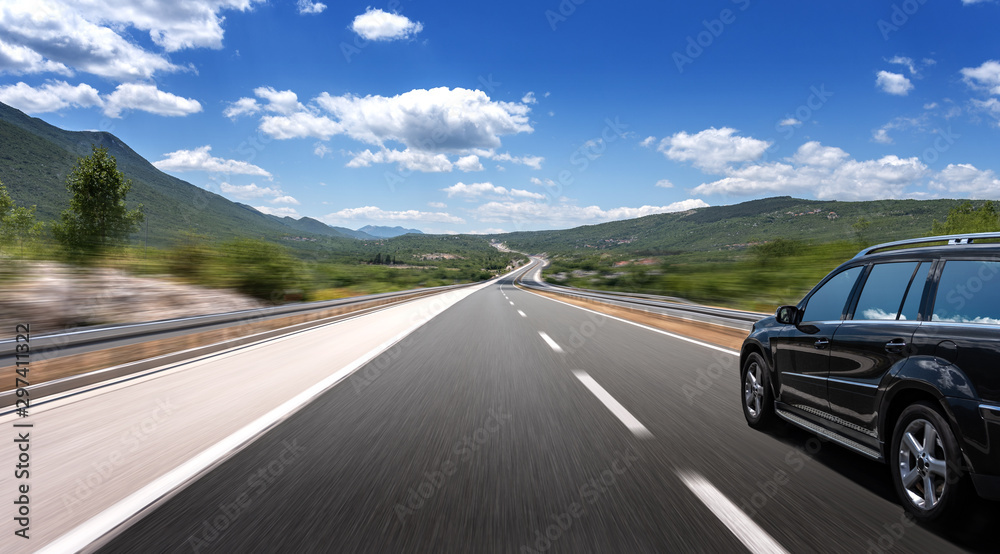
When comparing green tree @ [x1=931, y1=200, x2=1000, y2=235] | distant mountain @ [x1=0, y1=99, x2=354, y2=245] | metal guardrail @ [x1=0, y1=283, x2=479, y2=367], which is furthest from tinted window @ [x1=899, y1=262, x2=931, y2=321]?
distant mountain @ [x1=0, y1=99, x2=354, y2=245]

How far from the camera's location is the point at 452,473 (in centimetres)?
362

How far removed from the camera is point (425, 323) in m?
15.8

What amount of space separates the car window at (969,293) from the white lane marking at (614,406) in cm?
225

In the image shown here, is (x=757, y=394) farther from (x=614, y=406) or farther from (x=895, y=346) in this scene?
(x=895, y=346)

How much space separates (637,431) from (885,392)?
1941 mm

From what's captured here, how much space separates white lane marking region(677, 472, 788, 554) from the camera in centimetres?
256

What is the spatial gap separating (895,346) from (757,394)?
75.3 inches

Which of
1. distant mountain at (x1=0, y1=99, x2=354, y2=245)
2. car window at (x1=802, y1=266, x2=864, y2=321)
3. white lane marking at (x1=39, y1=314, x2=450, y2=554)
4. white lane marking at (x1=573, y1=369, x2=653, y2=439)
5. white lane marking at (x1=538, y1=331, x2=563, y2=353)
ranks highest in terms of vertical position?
distant mountain at (x1=0, y1=99, x2=354, y2=245)

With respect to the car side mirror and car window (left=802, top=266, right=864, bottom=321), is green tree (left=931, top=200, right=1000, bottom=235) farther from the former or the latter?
the car side mirror

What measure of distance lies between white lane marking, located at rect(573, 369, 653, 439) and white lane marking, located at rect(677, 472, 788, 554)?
1.06 metres

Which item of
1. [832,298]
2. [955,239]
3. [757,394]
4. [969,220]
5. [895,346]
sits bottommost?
[757,394]

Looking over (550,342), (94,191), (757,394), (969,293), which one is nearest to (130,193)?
(94,191)

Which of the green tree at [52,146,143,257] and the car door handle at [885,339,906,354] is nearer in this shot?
the car door handle at [885,339,906,354]

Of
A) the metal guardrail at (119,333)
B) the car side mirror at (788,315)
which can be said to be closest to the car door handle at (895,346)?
the car side mirror at (788,315)
